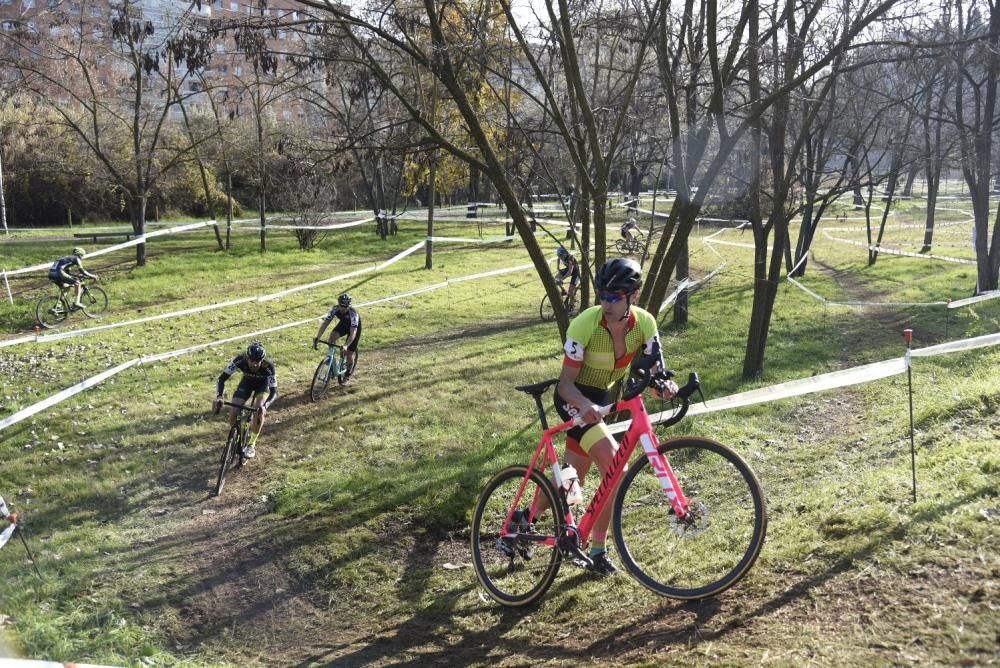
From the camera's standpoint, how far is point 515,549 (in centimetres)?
520

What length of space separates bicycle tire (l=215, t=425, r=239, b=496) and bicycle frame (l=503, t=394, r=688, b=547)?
15.1 ft

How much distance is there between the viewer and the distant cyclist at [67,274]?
56.1ft

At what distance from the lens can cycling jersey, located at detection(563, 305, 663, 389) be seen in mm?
4770

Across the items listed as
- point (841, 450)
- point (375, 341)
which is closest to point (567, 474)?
point (841, 450)

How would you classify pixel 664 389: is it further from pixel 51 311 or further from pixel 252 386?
pixel 51 311

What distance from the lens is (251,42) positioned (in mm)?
7809

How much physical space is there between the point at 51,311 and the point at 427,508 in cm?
1355

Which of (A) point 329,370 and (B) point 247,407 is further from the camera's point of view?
(A) point 329,370

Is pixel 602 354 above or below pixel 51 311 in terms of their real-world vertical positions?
above

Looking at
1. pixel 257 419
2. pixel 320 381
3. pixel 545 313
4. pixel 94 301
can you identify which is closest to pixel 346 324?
pixel 320 381

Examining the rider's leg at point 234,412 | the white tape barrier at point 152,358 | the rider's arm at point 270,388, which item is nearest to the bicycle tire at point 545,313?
Result: the white tape barrier at point 152,358

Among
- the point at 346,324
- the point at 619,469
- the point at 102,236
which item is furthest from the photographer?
the point at 102,236

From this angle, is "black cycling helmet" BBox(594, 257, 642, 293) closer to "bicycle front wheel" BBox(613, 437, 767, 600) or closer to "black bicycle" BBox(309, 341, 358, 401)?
"bicycle front wheel" BBox(613, 437, 767, 600)

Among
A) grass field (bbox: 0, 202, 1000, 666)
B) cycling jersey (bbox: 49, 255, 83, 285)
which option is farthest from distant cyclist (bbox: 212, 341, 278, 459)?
cycling jersey (bbox: 49, 255, 83, 285)
